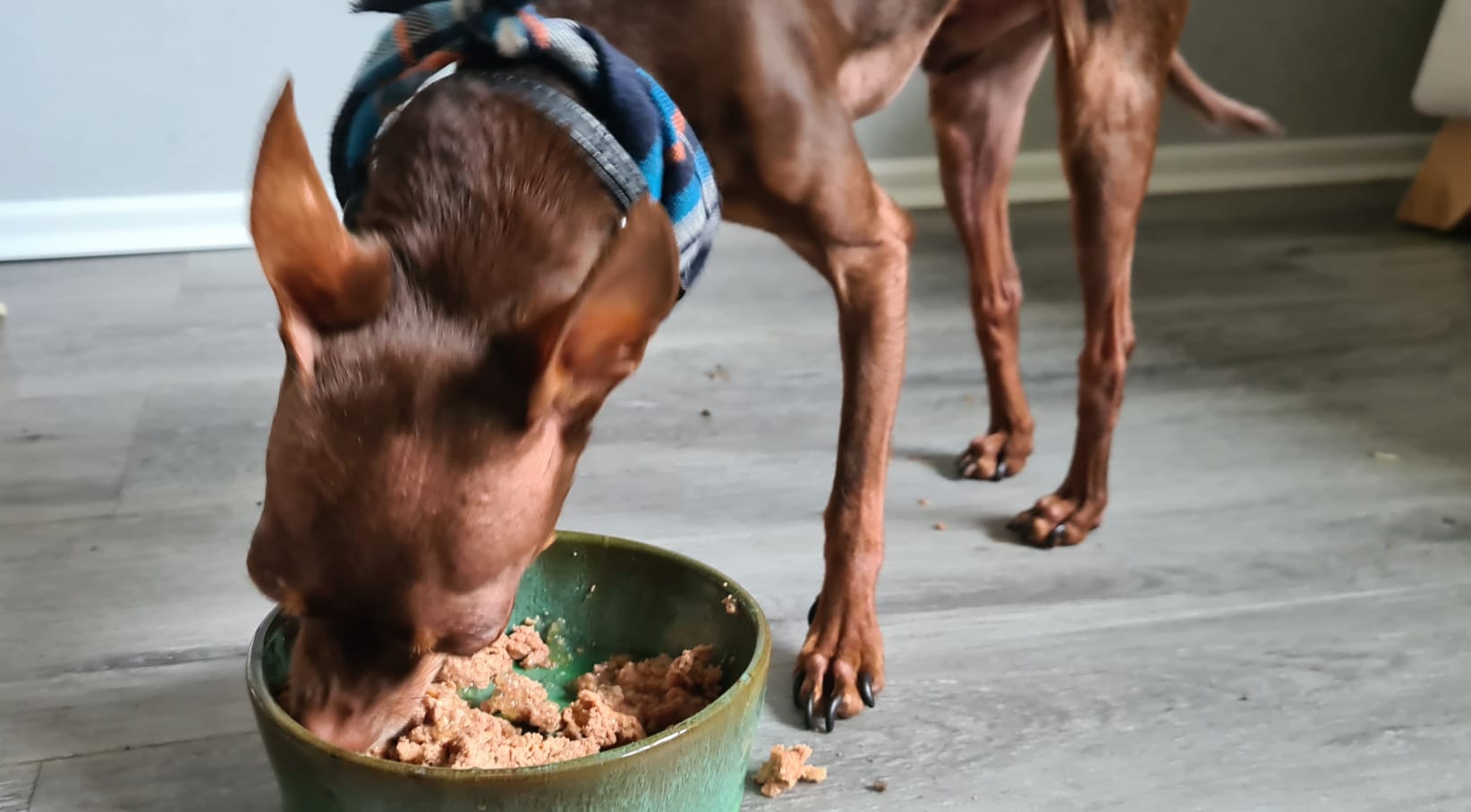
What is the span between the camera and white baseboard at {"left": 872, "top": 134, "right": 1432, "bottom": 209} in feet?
11.2

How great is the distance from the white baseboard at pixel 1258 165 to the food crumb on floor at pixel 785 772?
7.74ft

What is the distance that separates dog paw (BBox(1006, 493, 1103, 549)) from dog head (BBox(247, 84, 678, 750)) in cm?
87

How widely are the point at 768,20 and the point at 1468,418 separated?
1486mm

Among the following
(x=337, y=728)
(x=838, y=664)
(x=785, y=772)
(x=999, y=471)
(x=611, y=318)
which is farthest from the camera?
(x=999, y=471)

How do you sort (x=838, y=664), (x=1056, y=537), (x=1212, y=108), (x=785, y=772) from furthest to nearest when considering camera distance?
(x=1212, y=108), (x=1056, y=537), (x=838, y=664), (x=785, y=772)

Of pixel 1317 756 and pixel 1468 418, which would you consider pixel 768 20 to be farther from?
pixel 1468 418

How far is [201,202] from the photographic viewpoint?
2975 millimetres

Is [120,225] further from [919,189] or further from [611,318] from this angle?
[611,318]

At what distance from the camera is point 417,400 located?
900 millimetres

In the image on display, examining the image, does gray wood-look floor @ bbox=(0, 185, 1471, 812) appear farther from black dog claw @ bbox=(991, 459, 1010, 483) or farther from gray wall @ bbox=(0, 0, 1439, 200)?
gray wall @ bbox=(0, 0, 1439, 200)

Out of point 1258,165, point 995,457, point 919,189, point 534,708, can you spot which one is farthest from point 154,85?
point 1258,165

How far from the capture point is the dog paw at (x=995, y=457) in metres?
1.89

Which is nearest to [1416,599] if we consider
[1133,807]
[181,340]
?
[1133,807]

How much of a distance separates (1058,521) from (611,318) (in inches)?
39.2
